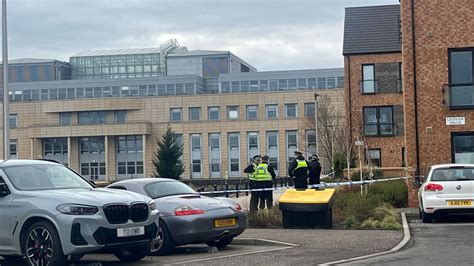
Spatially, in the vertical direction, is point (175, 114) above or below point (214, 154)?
above

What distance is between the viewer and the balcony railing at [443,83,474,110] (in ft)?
76.8

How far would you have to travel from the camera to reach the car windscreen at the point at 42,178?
11.6 m

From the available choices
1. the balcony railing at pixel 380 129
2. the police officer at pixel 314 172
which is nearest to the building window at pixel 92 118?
the balcony railing at pixel 380 129

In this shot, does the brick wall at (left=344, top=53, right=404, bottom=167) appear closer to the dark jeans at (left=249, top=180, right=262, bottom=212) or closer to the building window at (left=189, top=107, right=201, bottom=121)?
the dark jeans at (left=249, top=180, right=262, bottom=212)

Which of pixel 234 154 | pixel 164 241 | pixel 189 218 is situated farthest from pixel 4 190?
pixel 234 154

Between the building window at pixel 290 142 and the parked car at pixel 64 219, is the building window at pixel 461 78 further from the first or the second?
the building window at pixel 290 142

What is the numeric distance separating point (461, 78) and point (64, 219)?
16014mm

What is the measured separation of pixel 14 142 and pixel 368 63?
52406 millimetres

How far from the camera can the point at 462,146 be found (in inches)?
930

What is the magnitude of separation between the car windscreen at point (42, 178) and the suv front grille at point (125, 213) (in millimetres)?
1232

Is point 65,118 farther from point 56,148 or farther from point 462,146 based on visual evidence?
point 462,146

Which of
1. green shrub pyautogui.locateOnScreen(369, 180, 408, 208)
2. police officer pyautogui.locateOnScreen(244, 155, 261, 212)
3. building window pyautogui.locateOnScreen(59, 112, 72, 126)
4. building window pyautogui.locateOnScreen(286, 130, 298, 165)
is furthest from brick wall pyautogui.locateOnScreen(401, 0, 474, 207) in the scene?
building window pyautogui.locateOnScreen(59, 112, 72, 126)

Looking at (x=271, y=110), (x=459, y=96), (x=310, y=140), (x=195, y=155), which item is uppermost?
(x=271, y=110)

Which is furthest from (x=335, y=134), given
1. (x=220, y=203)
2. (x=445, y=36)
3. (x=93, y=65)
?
(x=93, y=65)
